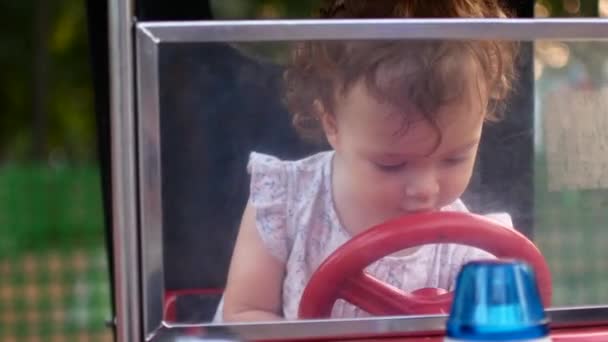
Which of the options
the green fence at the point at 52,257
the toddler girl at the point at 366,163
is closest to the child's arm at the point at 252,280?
the toddler girl at the point at 366,163

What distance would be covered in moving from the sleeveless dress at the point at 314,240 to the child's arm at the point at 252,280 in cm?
1

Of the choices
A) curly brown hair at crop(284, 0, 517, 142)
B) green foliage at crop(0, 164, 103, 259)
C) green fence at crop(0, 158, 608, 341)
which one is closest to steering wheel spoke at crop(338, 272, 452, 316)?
curly brown hair at crop(284, 0, 517, 142)

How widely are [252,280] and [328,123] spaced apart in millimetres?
250

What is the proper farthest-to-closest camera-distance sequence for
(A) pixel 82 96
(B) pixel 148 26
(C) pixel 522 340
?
(A) pixel 82 96, (B) pixel 148 26, (C) pixel 522 340

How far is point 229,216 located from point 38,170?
7.25 m

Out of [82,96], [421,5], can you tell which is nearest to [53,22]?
[82,96]

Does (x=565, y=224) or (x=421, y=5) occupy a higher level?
(x=421, y=5)

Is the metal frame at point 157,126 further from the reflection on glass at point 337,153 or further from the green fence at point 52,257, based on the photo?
the green fence at point 52,257

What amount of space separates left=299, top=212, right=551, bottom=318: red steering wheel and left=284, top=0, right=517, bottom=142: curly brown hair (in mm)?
148

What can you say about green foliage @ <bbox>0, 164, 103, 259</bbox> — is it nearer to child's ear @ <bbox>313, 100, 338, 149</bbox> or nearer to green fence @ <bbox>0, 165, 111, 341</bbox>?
green fence @ <bbox>0, 165, 111, 341</bbox>

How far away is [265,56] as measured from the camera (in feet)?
4.81

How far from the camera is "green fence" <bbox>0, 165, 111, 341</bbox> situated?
24.5 feet

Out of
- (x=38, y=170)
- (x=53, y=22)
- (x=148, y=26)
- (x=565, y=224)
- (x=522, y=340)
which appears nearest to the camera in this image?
(x=522, y=340)

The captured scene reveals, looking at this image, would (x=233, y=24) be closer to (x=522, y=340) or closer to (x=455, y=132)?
(x=455, y=132)
